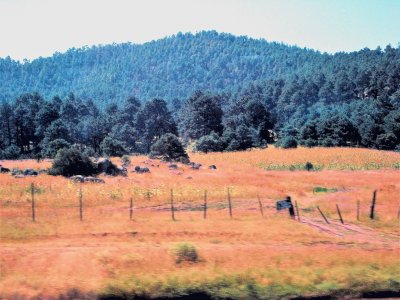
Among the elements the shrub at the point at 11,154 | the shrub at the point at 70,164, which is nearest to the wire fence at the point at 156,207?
the shrub at the point at 70,164

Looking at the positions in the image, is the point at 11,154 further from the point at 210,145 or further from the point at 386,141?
the point at 386,141

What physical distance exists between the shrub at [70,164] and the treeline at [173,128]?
17.6 metres

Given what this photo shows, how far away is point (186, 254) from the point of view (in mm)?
22891

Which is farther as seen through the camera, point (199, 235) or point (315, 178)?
point (315, 178)

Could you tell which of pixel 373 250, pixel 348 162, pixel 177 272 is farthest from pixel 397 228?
pixel 348 162

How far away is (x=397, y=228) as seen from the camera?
31.5 meters

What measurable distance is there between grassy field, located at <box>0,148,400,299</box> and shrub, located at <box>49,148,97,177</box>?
7012mm

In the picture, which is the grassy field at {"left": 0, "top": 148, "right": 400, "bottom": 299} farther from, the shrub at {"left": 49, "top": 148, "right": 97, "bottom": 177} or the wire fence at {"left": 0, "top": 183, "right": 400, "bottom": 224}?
the shrub at {"left": 49, "top": 148, "right": 97, "bottom": 177}

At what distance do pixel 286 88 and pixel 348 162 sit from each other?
391 ft

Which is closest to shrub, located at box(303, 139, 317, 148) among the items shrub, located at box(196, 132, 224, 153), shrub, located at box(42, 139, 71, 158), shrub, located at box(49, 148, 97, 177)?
shrub, located at box(196, 132, 224, 153)

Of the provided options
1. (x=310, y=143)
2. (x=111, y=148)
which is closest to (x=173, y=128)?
(x=111, y=148)

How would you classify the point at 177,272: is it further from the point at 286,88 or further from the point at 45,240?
the point at 286,88

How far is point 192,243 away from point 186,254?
9.88ft

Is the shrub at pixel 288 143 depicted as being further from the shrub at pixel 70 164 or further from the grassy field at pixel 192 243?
the shrub at pixel 70 164
